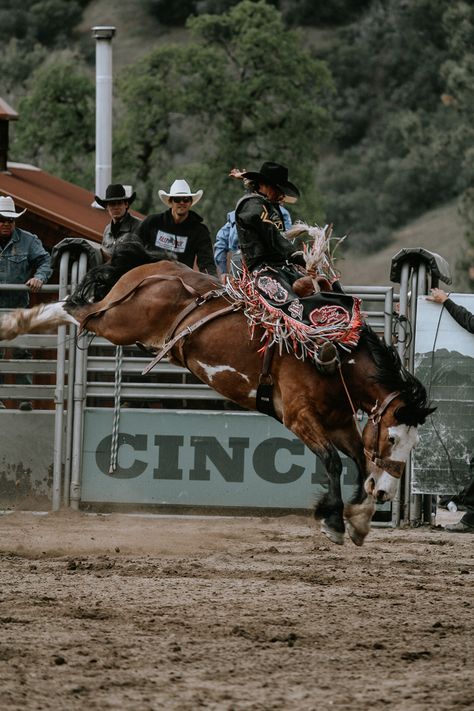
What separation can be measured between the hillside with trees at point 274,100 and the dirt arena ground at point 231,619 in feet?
75.7

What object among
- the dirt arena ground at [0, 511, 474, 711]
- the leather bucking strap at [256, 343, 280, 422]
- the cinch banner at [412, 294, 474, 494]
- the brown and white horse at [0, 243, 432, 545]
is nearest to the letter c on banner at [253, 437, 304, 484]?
the dirt arena ground at [0, 511, 474, 711]

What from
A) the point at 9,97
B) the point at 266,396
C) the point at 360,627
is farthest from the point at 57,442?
the point at 9,97

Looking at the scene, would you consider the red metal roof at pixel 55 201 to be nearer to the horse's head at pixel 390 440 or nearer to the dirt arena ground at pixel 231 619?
the dirt arena ground at pixel 231 619

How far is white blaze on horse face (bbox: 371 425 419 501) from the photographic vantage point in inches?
324

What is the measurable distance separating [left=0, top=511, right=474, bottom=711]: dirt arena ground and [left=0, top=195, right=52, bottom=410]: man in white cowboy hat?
208cm

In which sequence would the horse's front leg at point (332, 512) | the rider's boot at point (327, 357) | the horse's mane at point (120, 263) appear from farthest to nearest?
the horse's mane at point (120, 263) → the rider's boot at point (327, 357) → the horse's front leg at point (332, 512)

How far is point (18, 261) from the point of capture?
11398 mm

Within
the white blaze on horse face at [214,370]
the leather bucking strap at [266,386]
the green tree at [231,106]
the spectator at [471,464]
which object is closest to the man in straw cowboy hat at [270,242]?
the leather bucking strap at [266,386]

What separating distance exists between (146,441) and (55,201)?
9626 millimetres

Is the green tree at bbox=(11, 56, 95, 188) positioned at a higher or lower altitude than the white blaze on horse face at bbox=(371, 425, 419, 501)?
higher

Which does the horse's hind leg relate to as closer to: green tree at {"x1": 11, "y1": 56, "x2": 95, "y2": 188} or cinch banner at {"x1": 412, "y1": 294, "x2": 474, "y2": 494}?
cinch banner at {"x1": 412, "y1": 294, "x2": 474, "y2": 494}

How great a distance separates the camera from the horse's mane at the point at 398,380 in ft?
27.0

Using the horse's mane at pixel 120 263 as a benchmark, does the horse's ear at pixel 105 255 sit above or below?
above

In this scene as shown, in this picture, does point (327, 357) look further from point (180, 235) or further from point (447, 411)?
point (180, 235)
